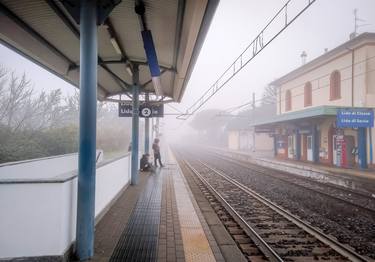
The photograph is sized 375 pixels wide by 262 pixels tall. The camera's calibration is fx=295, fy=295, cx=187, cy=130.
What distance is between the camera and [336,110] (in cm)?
1742

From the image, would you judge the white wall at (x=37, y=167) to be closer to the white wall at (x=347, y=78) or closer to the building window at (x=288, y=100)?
the white wall at (x=347, y=78)

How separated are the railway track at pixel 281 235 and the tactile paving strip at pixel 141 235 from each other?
1.81 m

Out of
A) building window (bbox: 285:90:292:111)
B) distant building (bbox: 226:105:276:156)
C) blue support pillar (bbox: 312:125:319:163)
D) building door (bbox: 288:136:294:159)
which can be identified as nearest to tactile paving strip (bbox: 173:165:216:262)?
blue support pillar (bbox: 312:125:319:163)

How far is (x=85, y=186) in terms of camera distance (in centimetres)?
418

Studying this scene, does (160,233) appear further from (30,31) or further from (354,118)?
(354,118)

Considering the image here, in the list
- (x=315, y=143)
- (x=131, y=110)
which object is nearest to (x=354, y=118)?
(x=315, y=143)

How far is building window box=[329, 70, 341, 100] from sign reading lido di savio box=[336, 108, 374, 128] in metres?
4.74

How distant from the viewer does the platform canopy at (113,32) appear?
4.77 metres

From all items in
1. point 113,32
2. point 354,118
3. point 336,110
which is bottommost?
point 354,118

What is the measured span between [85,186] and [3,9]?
3163 millimetres

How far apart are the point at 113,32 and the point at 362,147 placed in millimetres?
16788

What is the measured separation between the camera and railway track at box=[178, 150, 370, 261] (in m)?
4.86

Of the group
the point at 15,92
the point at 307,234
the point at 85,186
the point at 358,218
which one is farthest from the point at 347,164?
the point at 15,92

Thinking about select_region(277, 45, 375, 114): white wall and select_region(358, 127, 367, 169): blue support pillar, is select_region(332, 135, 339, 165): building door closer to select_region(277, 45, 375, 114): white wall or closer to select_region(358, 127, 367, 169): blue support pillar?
select_region(358, 127, 367, 169): blue support pillar
